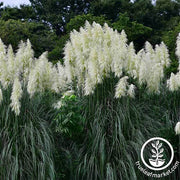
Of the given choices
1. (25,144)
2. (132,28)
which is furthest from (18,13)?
(25,144)

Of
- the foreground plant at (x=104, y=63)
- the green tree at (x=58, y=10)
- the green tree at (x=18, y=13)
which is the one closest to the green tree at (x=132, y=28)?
the green tree at (x=58, y=10)

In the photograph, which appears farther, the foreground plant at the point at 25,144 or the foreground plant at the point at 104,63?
the foreground plant at the point at 104,63

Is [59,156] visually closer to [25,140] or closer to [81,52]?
[25,140]

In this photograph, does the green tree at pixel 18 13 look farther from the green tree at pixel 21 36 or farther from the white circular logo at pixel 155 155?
the white circular logo at pixel 155 155

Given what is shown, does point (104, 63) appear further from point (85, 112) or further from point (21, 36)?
point (21, 36)

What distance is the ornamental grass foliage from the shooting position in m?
4.93

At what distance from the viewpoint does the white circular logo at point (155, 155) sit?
5066 mm

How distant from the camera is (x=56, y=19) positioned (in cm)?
2884

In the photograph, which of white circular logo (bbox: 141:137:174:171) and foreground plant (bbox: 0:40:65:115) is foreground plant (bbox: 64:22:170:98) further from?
white circular logo (bbox: 141:137:174:171)

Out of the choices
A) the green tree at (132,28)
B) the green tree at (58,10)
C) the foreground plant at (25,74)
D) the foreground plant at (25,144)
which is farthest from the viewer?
the green tree at (58,10)

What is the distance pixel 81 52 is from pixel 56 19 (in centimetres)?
2335

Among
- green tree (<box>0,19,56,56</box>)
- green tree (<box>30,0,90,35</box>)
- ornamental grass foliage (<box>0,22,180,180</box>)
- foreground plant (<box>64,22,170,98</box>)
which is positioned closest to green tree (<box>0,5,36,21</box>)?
green tree (<box>30,0,90,35</box>)

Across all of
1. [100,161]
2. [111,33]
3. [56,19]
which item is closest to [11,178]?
[100,161]
